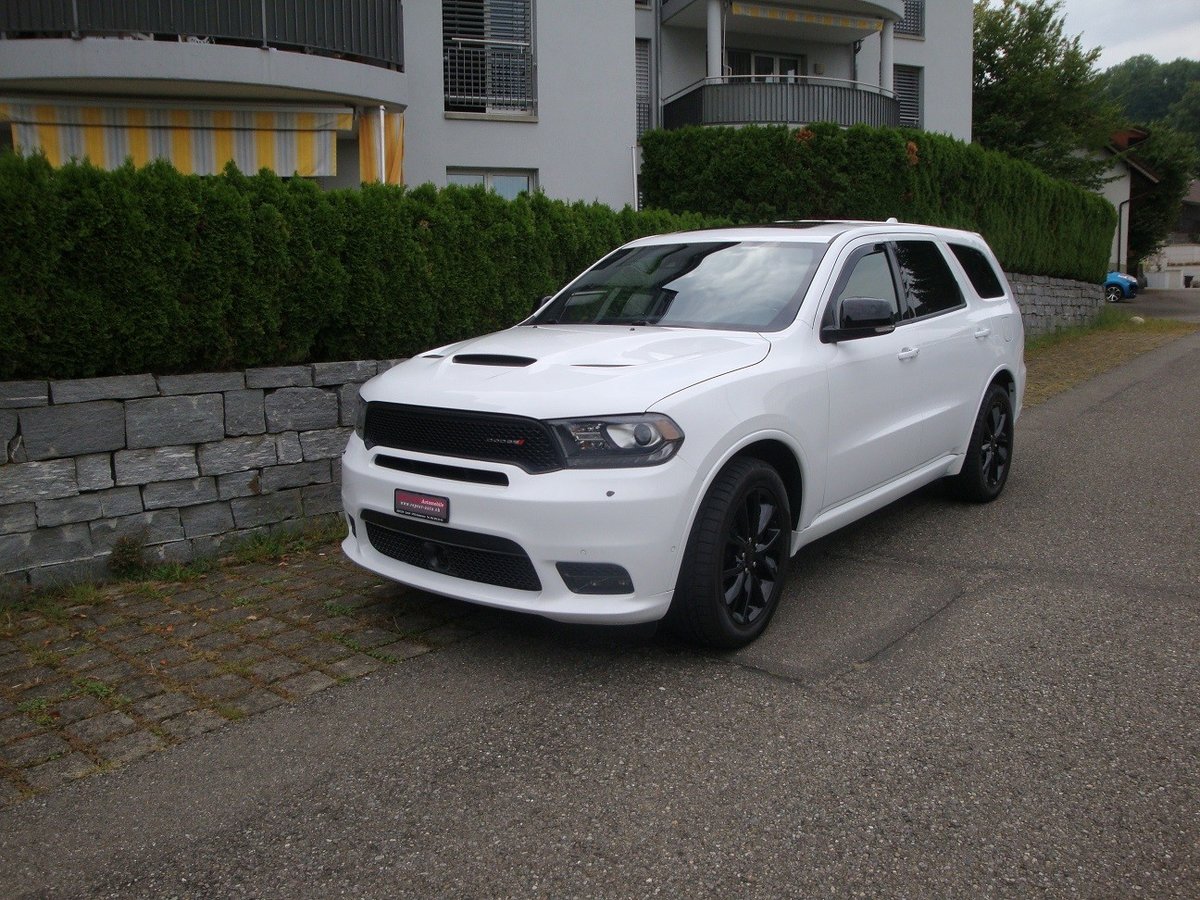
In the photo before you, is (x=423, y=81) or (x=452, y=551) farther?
(x=423, y=81)

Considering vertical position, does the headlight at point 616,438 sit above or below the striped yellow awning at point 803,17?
below

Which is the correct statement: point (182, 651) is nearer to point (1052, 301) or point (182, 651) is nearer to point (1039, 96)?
point (1052, 301)

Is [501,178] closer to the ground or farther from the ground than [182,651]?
farther from the ground

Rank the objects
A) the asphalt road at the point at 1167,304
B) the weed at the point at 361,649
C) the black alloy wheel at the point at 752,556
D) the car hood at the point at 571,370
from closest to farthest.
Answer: the car hood at the point at 571,370 → the black alloy wheel at the point at 752,556 → the weed at the point at 361,649 → the asphalt road at the point at 1167,304

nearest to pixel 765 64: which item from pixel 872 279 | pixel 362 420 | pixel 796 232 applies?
pixel 796 232

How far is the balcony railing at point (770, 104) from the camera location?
20141 mm

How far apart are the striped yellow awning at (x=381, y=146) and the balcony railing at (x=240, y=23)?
2.34ft

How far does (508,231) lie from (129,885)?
5.47m

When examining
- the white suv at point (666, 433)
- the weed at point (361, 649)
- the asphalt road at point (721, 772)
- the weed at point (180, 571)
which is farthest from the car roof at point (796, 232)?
the weed at point (180, 571)

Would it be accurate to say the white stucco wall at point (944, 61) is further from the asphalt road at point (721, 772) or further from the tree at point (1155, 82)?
the tree at point (1155, 82)

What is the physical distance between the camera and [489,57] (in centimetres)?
1611

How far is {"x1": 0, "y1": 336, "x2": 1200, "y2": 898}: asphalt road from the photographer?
119 inches

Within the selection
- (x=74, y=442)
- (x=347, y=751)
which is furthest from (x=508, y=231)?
(x=347, y=751)

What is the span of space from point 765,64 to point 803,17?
5.92 feet
